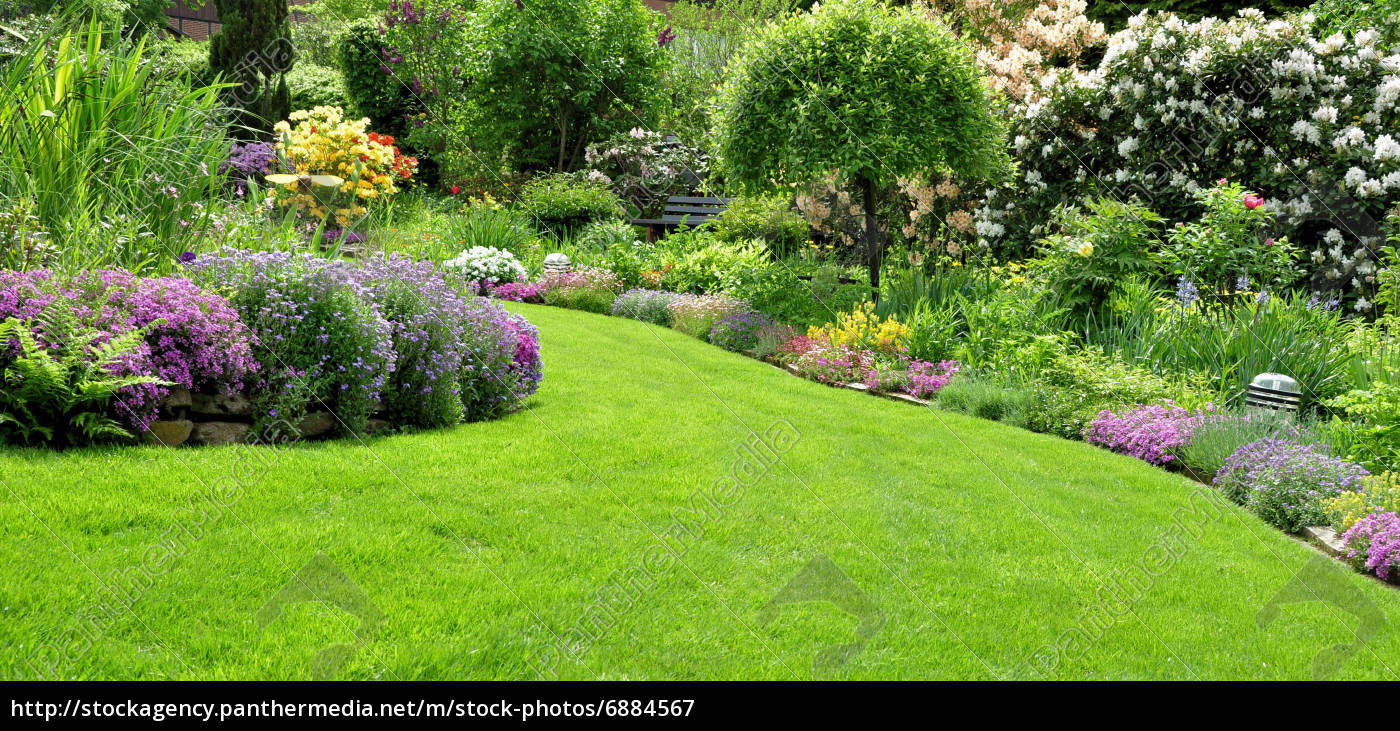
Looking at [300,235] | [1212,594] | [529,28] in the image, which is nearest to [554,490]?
[1212,594]

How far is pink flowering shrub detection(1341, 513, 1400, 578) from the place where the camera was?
404cm

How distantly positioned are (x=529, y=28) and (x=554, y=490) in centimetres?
1418

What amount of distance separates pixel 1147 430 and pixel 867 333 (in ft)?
9.33

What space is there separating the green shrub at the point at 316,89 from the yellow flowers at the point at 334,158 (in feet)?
32.4

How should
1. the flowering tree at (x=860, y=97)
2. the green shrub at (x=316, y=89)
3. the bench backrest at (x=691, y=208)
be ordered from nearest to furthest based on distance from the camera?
the flowering tree at (x=860, y=97), the bench backrest at (x=691, y=208), the green shrub at (x=316, y=89)

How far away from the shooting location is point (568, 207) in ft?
47.8

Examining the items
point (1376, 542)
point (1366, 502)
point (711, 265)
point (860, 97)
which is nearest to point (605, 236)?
point (711, 265)

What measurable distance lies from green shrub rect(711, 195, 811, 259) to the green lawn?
7.78 m

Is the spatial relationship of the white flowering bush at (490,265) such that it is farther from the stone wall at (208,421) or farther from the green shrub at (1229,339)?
the green shrub at (1229,339)

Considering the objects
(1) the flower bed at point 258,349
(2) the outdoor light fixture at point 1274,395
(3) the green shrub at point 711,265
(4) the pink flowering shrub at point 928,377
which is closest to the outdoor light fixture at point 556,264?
(3) the green shrub at point 711,265

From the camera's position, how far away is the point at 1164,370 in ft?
22.0

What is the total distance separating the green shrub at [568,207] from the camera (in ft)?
47.8
